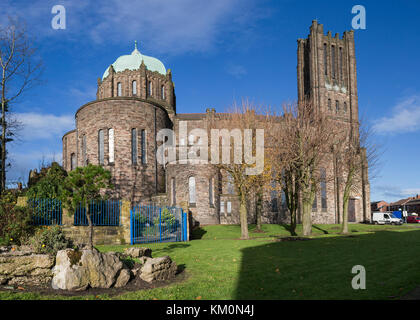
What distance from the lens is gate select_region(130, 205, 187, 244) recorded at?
1944 cm

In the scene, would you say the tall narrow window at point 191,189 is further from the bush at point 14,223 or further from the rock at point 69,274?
the rock at point 69,274

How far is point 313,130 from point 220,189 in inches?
519

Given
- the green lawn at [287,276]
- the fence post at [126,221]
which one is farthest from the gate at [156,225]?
the green lawn at [287,276]

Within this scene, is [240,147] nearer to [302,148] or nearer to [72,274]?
[302,148]

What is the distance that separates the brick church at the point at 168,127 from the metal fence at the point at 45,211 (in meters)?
7.96

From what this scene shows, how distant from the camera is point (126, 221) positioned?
18.4 m

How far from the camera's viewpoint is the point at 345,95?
4797cm

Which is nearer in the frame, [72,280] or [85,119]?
[72,280]

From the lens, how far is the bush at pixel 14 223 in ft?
50.0

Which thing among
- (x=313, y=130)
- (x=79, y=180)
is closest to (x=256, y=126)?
(x=313, y=130)

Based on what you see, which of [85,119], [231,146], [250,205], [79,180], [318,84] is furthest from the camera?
[318,84]

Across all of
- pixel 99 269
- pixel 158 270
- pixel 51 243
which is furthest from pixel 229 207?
pixel 99 269

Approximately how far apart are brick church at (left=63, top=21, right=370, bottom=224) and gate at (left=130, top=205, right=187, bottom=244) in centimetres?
127
